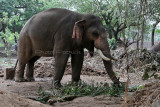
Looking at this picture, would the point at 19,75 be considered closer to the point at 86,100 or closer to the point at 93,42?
the point at 93,42

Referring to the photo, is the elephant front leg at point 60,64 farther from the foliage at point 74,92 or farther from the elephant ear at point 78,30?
the foliage at point 74,92

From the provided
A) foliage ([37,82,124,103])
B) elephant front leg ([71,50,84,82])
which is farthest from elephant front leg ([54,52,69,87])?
foliage ([37,82,124,103])

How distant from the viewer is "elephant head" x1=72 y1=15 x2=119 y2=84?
18.3 ft

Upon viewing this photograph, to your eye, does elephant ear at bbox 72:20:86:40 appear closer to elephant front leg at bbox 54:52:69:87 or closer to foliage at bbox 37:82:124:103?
elephant front leg at bbox 54:52:69:87

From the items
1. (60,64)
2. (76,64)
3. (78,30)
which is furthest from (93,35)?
(60,64)

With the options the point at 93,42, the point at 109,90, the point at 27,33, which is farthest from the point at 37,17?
the point at 109,90

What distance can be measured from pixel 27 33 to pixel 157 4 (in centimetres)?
991

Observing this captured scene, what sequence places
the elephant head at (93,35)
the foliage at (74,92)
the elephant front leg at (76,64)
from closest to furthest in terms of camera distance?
the foliage at (74,92), the elephant head at (93,35), the elephant front leg at (76,64)

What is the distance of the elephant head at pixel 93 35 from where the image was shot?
5.59 m

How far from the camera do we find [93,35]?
5836 mm

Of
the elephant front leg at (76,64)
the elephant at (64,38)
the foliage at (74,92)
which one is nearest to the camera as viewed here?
the foliage at (74,92)

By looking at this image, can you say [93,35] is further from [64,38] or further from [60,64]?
[60,64]

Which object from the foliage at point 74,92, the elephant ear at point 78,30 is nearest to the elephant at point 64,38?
the elephant ear at point 78,30

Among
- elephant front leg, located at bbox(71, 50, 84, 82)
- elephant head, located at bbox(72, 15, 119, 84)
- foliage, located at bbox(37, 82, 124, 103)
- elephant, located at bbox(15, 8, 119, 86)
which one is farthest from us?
elephant front leg, located at bbox(71, 50, 84, 82)
